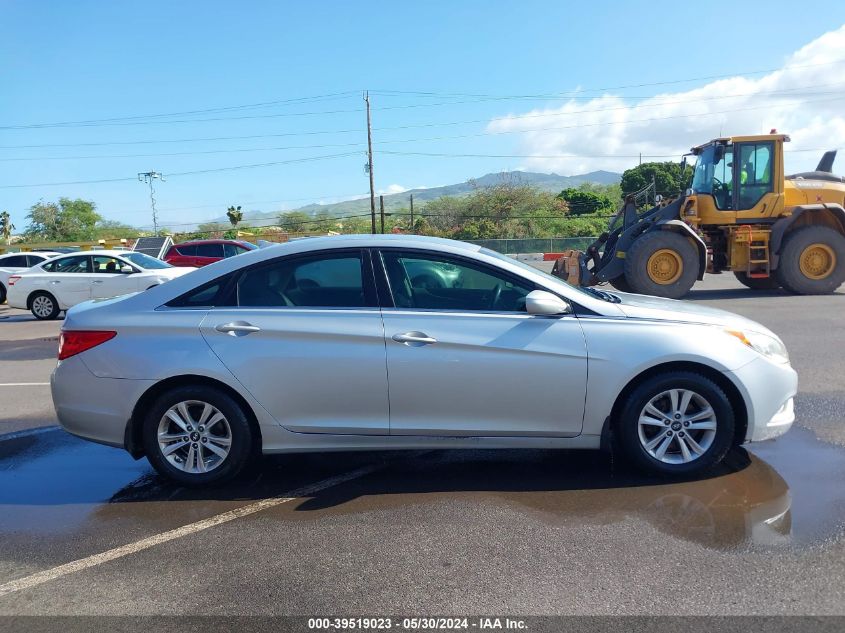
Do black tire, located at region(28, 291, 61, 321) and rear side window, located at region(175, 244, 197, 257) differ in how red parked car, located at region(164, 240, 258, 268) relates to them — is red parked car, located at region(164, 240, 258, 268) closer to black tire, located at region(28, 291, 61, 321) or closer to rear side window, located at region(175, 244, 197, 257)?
rear side window, located at region(175, 244, 197, 257)

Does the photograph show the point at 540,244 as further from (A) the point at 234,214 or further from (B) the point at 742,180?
(A) the point at 234,214

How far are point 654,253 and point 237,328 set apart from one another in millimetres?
11535

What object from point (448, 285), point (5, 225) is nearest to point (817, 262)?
point (448, 285)

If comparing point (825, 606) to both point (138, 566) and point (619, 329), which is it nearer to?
point (619, 329)

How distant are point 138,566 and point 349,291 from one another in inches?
80.5

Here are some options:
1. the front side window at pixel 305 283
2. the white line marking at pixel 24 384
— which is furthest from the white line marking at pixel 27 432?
the front side window at pixel 305 283

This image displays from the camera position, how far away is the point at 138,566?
3.59 meters

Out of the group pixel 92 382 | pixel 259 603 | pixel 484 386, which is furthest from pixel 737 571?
pixel 92 382

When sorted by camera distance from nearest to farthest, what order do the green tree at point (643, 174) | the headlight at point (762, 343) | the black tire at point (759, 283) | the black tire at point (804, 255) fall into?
1. the headlight at point (762, 343)
2. the black tire at point (804, 255)
3. the black tire at point (759, 283)
4. the green tree at point (643, 174)

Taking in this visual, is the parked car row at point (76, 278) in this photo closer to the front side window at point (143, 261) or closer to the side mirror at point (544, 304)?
the front side window at point (143, 261)

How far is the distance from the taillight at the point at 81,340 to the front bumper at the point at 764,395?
4.07 m

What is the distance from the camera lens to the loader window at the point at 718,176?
14750 mm

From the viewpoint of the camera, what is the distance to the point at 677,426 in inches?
173

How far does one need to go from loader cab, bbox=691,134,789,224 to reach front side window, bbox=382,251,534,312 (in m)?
11.9
